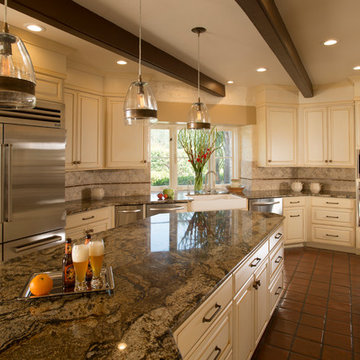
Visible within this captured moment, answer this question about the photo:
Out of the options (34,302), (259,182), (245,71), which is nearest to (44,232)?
(34,302)

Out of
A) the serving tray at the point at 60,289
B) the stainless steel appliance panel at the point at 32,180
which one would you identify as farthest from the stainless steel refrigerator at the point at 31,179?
the serving tray at the point at 60,289

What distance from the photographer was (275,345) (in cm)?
251

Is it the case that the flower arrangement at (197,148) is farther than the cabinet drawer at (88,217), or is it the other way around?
the flower arrangement at (197,148)

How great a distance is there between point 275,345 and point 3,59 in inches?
104

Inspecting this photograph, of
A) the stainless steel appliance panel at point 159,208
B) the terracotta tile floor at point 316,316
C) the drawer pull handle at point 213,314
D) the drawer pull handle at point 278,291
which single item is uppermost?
the stainless steel appliance panel at point 159,208

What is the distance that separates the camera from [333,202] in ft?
16.4

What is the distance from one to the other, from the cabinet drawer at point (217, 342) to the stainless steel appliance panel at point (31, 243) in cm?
203

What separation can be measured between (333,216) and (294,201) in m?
0.63

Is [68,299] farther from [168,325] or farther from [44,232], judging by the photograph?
[44,232]

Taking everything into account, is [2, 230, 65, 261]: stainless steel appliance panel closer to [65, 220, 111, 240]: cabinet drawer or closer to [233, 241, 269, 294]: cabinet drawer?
[65, 220, 111, 240]: cabinet drawer

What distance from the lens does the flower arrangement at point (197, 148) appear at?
17.4 feet

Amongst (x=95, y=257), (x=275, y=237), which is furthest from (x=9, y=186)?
(x=275, y=237)

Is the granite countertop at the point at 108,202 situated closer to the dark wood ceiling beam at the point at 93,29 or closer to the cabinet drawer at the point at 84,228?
the cabinet drawer at the point at 84,228

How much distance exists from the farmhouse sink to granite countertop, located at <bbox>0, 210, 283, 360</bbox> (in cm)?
238
